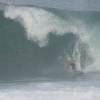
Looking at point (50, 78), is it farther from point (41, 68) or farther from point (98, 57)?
point (98, 57)

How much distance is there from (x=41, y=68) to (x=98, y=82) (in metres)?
0.49

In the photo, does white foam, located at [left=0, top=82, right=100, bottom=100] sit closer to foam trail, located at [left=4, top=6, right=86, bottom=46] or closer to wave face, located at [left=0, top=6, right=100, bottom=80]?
wave face, located at [left=0, top=6, right=100, bottom=80]

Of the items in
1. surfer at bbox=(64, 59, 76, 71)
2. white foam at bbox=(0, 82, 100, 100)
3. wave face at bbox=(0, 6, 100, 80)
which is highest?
wave face at bbox=(0, 6, 100, 80)

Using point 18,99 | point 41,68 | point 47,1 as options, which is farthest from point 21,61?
point 47,1

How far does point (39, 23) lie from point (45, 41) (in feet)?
0.52

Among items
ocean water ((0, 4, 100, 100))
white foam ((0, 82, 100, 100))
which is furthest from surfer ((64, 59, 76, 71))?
white foam ((0, 82, 100, 100))

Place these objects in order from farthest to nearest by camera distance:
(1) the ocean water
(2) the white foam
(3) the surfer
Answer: (3) the surfer < (1) the ocean water < (2) the white foam

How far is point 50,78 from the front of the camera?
259 centimetres

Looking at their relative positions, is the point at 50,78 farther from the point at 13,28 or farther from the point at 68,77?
the point at 13,28

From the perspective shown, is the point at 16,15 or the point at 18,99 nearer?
the point at 18,99

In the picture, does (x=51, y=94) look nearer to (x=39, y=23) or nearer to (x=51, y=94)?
(x=51, y=94)

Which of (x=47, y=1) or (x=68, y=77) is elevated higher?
(x=47, y=1)

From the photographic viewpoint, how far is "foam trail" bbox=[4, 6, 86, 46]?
8.50 ft

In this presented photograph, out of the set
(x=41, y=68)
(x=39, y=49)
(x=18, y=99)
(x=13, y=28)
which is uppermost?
(x=13, y=28)
